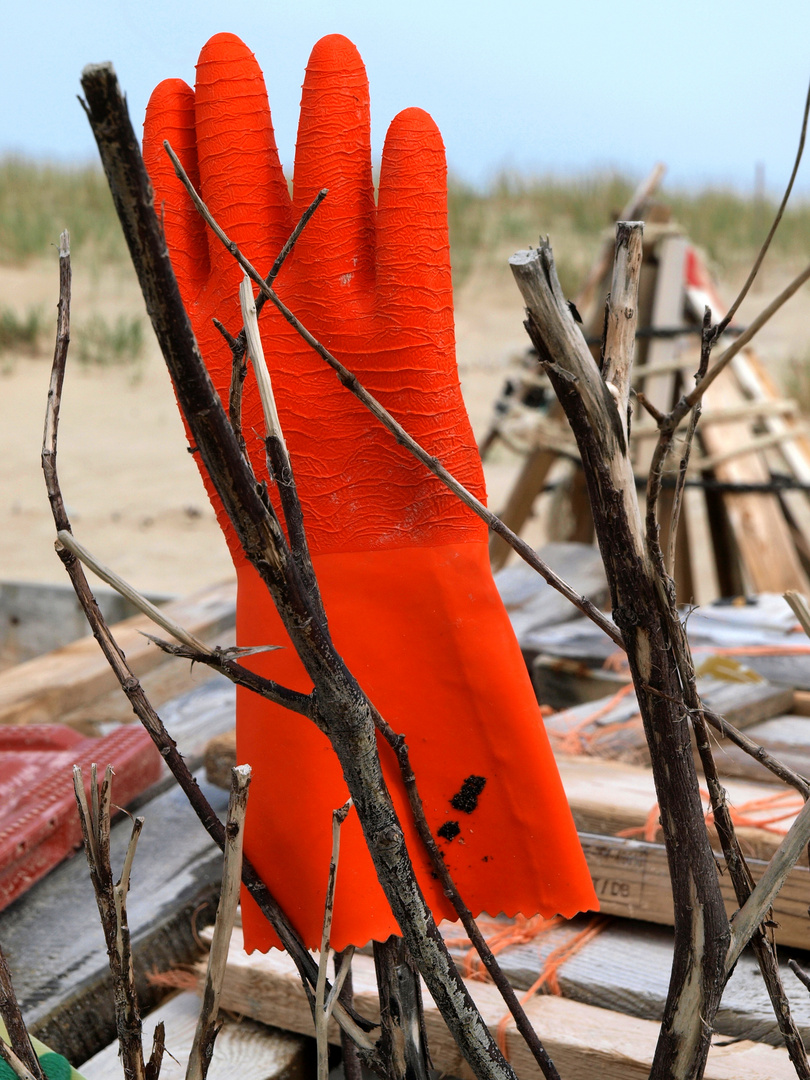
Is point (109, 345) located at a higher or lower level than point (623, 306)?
lower

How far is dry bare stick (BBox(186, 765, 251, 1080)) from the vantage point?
659 millimetres

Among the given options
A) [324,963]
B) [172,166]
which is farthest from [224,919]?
[172,166]

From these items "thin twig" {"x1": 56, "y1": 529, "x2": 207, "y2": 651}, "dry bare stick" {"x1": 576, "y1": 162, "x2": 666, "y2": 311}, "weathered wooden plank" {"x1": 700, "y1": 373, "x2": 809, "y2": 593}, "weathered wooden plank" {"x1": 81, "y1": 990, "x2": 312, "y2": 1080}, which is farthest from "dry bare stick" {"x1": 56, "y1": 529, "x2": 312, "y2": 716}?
"dry bare stick" {"x1": 576, "y1": 162, "x2": 666, "y2": 311}

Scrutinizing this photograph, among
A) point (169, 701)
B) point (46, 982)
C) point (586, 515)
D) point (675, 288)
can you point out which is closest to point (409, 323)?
point (46, 982)

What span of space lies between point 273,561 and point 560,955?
1.08m

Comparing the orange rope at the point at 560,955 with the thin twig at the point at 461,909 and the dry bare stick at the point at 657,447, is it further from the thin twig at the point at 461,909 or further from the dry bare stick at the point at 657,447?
the dry bare stick at the point at 657,447

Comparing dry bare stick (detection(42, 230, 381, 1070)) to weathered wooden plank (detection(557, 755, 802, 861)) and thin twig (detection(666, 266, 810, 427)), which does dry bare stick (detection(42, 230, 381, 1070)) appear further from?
weathered wooden plank (detection(557, 755, 802, 861))

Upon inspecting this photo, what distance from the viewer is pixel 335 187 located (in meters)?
0.91

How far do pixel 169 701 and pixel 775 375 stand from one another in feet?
36.2

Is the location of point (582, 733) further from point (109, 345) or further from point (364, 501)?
point (109, 345)

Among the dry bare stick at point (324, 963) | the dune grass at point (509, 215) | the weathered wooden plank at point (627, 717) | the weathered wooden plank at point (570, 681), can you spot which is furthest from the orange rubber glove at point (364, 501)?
the dune grass at point (509, 215)

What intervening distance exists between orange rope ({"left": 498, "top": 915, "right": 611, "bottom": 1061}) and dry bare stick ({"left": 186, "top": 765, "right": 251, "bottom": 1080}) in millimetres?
667

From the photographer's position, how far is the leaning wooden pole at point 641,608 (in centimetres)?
57

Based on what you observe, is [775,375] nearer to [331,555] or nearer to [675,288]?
[675,288]
